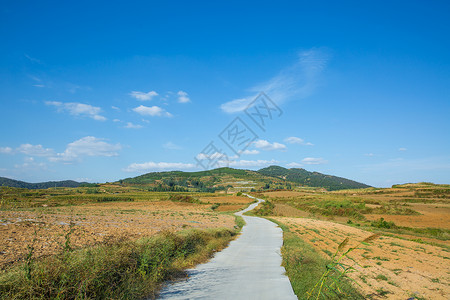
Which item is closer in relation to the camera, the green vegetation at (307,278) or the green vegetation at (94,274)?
the green vegetation at (94,274)

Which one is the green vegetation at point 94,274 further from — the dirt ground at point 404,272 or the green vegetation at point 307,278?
the dirt ground at point 404,272

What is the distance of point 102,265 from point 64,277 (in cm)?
98

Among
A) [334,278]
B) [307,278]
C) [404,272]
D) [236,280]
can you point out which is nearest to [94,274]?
[236,280]

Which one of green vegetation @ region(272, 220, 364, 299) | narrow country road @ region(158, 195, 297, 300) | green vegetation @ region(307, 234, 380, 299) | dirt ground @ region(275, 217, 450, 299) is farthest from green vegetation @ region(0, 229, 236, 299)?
dirt ground @ region(275, 217, 450, 299)

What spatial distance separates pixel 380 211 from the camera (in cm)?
4928

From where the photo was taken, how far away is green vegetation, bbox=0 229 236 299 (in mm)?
4355

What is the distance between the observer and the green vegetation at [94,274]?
4.36m

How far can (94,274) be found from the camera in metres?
5.04

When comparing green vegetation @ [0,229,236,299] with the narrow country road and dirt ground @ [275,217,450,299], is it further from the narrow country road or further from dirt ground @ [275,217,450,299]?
dirt ground @ [275,217,450,299]

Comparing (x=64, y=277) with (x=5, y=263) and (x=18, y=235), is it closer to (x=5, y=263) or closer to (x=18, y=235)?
(x=5, y=263)

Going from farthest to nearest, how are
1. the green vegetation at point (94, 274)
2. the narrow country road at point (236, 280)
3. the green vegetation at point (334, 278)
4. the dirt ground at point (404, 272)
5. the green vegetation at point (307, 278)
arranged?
the dirt ground at point (404, 272) → the green vegetation at point (307, 278) → the narrow country road at point (236, 280) → the green vegetation at point (94, 274) → the green vegetation at point (334, 278)

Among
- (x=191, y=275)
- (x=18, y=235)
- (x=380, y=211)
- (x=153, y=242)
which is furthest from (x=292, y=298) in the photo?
(x=380, y=211)

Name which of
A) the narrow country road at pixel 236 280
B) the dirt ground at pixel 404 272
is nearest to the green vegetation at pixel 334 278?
the dirt ground at pixel 404 272

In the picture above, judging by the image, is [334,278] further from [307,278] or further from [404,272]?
[404,272]
